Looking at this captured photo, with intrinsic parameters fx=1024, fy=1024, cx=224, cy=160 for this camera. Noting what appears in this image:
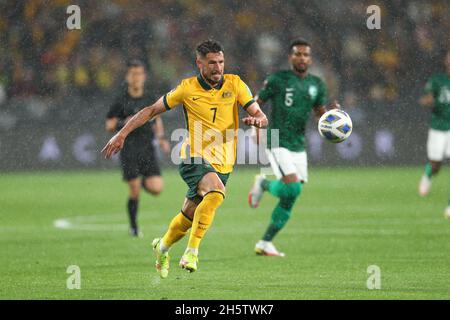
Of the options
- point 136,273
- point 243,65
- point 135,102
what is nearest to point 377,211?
point 135,102

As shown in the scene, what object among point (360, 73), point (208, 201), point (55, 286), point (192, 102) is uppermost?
point (360, 73)

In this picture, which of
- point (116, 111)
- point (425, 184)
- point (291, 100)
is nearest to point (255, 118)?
point (291, 100)

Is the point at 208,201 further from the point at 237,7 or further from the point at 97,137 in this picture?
the point at 237,7

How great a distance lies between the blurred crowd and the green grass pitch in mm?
3854

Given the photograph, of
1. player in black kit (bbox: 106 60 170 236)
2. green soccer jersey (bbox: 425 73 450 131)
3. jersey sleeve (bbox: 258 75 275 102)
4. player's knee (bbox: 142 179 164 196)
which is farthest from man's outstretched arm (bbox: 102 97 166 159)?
green soccer jersey (bbox: 425 73 450 131)

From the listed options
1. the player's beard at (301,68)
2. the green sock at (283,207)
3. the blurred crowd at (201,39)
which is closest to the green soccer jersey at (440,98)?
the player's beard at (301,68)

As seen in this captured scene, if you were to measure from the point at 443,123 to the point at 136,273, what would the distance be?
8.66 m

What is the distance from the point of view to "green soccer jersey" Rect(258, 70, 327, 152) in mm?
11539

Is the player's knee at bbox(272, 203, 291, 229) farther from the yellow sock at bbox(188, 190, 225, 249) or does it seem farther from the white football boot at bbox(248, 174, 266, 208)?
the yellow sock at bbox(188, 190, 225, 249)

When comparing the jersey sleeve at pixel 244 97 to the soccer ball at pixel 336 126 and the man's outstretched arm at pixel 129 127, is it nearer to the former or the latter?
the man's outstretched arm at pixel 129 127

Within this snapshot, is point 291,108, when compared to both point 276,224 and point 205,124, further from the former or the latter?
point 205,124

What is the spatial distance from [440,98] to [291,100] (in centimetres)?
599

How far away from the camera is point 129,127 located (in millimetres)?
8648

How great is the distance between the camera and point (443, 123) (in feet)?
55.4
